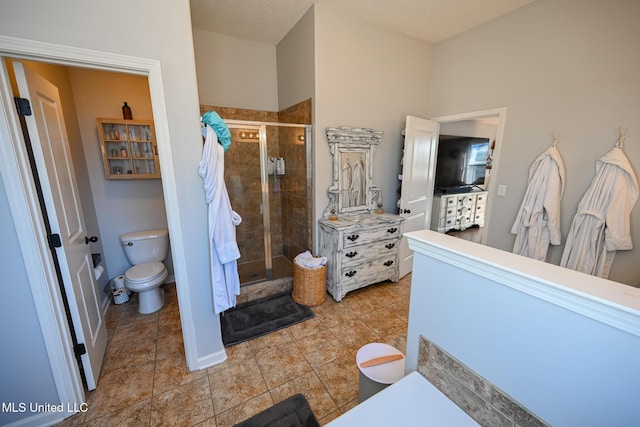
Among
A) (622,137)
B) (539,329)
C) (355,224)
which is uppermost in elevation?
(622,137)

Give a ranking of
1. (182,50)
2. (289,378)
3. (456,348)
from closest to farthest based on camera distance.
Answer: (456,348) < (182,50) < (289,378)

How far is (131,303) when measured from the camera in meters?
2.68

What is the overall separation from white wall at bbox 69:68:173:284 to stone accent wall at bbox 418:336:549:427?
3011 mm

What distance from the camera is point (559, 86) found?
7.16ft

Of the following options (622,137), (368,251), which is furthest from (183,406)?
(622,137)

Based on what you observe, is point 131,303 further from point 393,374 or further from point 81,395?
point 393,374

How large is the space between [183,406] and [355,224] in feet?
6.48

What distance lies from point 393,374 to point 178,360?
5.37 ft

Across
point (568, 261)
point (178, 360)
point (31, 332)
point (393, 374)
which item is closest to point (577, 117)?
point (568, 261)

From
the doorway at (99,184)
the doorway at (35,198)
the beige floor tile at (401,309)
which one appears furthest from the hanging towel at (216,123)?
the beige floor tile at (401,309)

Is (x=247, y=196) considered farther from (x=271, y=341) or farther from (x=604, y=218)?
(x=604, y=218)

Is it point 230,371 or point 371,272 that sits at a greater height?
point 371,272

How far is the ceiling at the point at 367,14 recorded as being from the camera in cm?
232

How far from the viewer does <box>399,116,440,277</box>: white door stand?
2.91m
